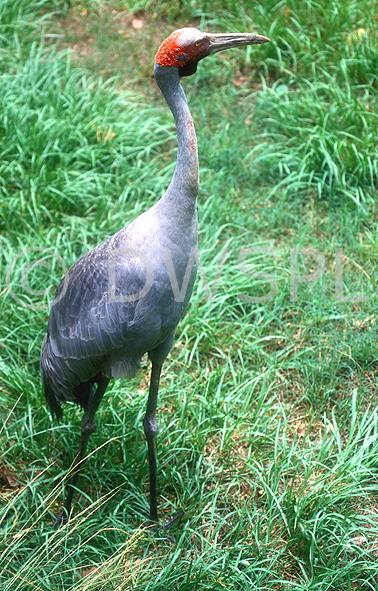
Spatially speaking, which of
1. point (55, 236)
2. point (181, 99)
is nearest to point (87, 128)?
point (55, 236)

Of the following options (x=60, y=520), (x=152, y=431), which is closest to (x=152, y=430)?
(x=152, y=431)

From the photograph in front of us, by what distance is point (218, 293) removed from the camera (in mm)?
4273

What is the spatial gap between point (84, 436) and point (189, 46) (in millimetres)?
1841

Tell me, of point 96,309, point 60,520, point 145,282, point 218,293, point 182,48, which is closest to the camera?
point 182,48

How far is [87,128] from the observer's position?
508 cm

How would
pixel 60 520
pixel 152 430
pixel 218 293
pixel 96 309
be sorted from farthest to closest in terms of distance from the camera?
pixel 218 293, pixel 60 520, pixel 152 430, pixel 96 309

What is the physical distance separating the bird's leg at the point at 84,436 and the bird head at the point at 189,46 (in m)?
1.45

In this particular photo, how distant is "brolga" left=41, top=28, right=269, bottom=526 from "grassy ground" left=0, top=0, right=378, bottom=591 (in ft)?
1.32

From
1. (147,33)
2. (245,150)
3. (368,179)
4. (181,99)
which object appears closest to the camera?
(181,99)

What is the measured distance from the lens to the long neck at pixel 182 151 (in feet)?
8.63

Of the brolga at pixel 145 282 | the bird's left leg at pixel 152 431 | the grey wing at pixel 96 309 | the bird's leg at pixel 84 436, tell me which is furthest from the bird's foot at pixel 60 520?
the grey wing at pixel 96 309

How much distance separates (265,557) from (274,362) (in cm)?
122

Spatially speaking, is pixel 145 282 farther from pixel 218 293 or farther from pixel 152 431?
pixel 218 293

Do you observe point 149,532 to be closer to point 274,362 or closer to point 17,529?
point 17,529
